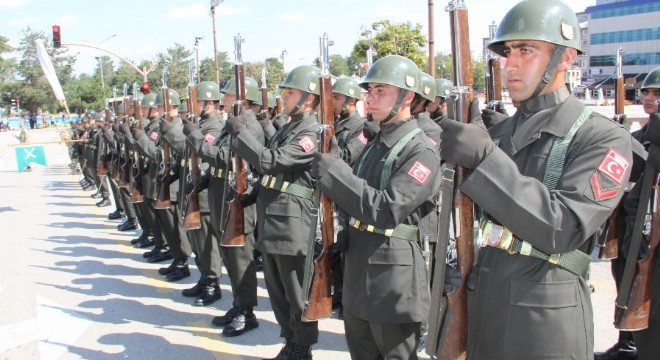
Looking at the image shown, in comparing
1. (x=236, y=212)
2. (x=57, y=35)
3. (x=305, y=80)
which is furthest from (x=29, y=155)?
(x=305, y=80)

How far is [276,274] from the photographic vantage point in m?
4.66

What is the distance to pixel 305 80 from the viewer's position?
4805mm

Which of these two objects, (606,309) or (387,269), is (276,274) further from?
(606,309)

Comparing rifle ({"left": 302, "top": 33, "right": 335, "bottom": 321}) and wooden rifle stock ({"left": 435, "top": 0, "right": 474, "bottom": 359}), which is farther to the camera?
rifle ({"left": 302, "top": 33, "right": 335, "bottom": 321})

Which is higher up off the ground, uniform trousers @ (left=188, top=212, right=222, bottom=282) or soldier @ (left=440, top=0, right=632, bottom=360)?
soldier @ (left=440, top=0, right=632, bottom=360)

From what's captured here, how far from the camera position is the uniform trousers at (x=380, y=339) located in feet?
10.2

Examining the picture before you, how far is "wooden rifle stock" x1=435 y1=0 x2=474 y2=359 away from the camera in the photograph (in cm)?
216

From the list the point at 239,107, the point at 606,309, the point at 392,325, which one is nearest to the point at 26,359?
the point at 239,107

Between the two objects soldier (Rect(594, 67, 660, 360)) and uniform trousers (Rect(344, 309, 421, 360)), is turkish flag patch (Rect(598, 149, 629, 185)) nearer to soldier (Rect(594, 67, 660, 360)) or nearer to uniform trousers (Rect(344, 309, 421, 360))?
uniform trousers (Rect(344, 309, 421, 360))

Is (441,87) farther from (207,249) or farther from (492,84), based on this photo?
(492,84)

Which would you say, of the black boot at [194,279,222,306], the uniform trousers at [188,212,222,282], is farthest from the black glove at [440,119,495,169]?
the black boot at [194,279,222,306]

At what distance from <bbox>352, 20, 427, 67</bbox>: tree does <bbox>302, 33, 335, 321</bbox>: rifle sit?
15356mm

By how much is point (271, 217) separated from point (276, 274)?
0.48 m

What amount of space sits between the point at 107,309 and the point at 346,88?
11.8 ft
